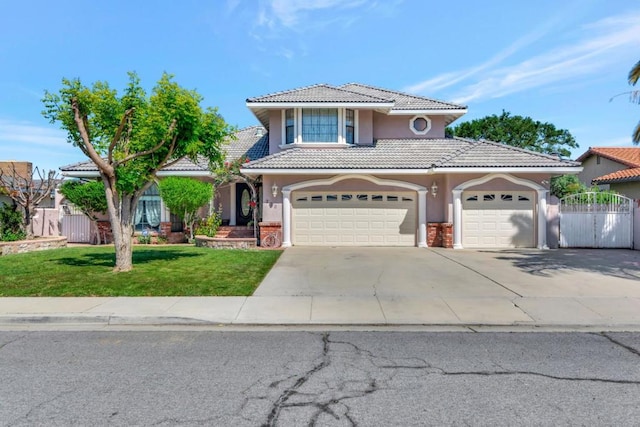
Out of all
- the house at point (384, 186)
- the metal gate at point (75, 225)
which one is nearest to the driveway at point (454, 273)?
the house at point (384, 186)

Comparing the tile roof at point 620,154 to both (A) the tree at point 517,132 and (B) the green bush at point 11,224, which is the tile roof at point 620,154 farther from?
(B) the green bush at point 11,224

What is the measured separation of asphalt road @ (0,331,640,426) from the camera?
12.6ft

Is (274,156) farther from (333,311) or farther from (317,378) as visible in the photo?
(317,378)

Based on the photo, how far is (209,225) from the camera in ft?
60.6

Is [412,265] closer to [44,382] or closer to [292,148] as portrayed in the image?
[292,148]

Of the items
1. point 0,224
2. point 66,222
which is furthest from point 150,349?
point 66,222

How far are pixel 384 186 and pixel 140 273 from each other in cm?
1026

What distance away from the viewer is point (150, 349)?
5711mm

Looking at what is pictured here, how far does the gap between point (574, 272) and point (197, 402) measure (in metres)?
11.0

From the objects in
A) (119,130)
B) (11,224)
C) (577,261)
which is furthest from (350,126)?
(11,224)

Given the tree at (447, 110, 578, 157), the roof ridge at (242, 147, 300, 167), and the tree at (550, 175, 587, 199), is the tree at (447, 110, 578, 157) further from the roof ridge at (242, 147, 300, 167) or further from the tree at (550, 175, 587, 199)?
the roof ridge at (242, 147, 300, 167)

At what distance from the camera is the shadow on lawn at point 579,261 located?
11641 millimetres

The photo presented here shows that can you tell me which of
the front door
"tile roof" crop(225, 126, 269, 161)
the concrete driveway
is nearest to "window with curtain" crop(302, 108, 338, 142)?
"tile roof" crop(225, 126, 269, 161)

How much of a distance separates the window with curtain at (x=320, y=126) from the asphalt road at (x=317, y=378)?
13586 mm
